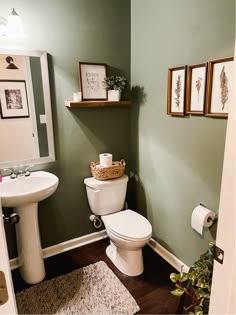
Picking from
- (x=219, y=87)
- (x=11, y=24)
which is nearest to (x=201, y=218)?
(x=219, y=87)

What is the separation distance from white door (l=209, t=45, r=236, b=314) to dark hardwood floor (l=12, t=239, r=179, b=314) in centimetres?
103

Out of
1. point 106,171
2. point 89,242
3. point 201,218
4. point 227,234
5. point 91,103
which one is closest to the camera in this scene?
point 227,234

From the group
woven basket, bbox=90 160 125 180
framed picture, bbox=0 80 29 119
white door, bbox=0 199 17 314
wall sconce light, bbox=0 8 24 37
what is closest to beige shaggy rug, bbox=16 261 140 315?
woven basket, bbox=90 160 125 180

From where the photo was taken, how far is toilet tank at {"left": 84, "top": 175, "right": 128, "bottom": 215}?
2.08 m

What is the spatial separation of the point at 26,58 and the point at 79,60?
434mm

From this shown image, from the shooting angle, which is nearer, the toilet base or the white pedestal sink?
the white pedestal sink

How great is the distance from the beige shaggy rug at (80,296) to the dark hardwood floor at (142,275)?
0.07 m

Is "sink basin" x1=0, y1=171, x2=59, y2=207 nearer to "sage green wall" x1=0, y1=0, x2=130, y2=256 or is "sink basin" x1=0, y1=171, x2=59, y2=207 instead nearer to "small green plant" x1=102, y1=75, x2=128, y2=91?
"sage green wall" x1=0, y1=0, x2=130, y2=256

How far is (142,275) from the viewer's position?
6.27 ft

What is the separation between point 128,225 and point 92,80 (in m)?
1.31

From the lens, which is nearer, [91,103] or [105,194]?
[91,103]

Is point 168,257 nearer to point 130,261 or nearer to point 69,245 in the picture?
point 130,261

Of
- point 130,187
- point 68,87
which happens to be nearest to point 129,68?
point 68,87

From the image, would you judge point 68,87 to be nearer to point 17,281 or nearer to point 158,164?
point 158,164
